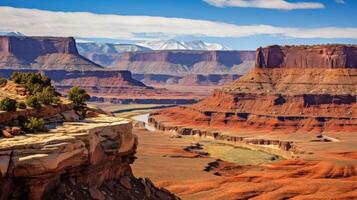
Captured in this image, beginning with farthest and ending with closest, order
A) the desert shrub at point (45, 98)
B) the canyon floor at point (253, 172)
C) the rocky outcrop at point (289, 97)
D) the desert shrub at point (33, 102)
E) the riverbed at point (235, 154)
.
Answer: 1. the rocky outcrop at point (289, 97)
2. the riverbed at point (235, 154)
3. the canyon floor at point (253, 172)
4. the desert shrub at point (45, 98)
5. the desert shrub at point (33, 102)

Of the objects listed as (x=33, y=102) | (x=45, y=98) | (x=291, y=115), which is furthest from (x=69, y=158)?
(x=291, y=115)

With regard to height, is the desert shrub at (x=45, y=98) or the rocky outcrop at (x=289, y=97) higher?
the desert shrub at (x=45, y=98)

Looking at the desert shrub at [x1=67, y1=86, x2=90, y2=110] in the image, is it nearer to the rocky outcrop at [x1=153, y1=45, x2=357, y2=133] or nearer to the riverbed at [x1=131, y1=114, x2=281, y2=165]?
the riverbed at [x1=131, y1=114, x2=281, y2=165]

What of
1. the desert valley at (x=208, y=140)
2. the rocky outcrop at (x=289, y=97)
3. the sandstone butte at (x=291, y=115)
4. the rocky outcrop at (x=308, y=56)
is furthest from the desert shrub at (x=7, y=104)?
the rocky outcrop at (x=308, y=56)

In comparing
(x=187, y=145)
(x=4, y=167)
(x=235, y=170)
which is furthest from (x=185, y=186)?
(x=187, y=145)

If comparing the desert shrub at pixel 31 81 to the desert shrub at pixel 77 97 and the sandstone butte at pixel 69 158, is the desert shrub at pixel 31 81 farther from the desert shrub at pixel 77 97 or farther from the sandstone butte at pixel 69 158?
the desert shrub at pixel 77 97

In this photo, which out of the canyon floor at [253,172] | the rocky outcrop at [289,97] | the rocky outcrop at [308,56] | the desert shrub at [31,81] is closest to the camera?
the desert shrub at [31,81]

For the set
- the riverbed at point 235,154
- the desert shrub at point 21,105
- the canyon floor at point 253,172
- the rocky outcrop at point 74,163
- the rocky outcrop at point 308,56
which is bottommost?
the riverbed at point 235,154
